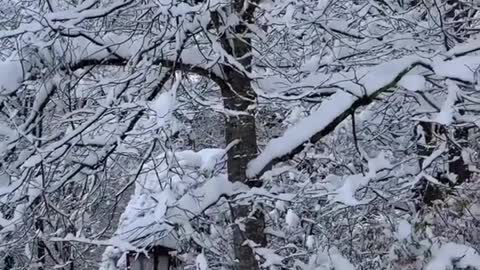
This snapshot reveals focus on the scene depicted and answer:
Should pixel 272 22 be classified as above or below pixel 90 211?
above

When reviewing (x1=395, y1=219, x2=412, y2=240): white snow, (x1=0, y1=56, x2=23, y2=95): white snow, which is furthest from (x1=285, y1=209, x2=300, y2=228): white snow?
(x1=0, y1=56, x2=23, y2=95): white snow

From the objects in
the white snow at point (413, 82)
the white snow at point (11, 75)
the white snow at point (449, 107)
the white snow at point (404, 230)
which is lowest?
the white snow at point (404, 230)

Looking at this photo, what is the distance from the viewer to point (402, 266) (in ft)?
14.7

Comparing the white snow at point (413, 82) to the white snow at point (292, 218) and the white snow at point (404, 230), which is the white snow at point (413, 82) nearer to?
the white snow at point (404, 230)

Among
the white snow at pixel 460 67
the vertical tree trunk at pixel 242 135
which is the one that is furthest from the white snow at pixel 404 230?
the white snow at pixel 460 67

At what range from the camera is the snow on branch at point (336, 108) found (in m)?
3.98

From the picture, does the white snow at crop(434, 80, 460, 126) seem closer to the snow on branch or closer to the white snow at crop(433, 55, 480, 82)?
the white snow at crop(433, 55, 480, 82)

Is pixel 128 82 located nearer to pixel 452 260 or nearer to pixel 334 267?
pixel 334 267

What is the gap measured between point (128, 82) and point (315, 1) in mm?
1342

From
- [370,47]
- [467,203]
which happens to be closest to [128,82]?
[370,47]

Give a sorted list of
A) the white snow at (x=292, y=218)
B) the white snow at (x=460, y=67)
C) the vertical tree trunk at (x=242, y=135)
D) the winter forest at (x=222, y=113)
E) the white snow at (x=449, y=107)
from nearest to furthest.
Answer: the white snow at (x=449, y=107) < the white snow at (x=460, y=67) < the winter forest at (x=222, y=113) < the vertical tree trunk at (x=242, y=135) < the white snow at (x=292, y=218)

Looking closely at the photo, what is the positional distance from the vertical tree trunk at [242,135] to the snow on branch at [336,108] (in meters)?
0.14

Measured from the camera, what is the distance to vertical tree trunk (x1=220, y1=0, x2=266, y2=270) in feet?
14.3

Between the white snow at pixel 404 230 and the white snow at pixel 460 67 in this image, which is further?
the white snow at pixel 404 230
